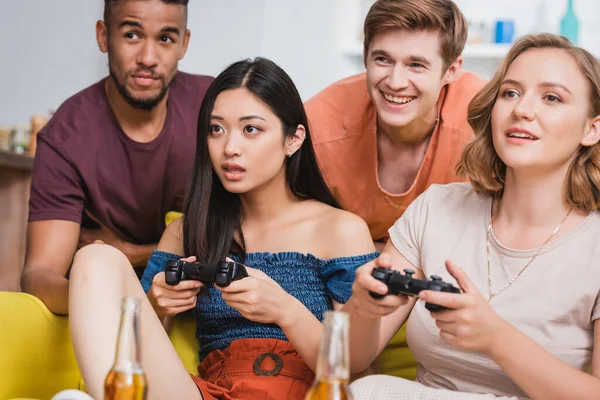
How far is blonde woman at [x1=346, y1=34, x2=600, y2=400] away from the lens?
56.6 inches

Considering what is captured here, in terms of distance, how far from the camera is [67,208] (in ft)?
7.70

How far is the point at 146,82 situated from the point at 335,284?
0.99 metres

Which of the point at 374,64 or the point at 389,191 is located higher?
the point at 374,64

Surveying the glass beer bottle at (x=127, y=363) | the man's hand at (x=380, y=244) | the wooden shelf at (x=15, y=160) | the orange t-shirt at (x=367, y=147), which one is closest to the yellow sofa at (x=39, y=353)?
the man's hand at (x=380, y=244)

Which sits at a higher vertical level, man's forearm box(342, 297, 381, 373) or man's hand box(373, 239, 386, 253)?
man's forearm box(342, 297, 381, 373)

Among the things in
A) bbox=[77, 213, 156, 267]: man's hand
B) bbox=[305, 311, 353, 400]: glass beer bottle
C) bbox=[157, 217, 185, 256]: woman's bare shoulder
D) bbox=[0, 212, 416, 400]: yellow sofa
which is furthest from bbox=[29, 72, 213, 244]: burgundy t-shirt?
bbox=[305, 311, 353, 400]: glass beer bottle

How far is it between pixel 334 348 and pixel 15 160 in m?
2.87

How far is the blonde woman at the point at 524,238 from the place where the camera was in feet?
4.72

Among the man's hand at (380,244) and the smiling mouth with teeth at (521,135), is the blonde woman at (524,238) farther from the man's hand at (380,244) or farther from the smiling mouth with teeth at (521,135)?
the man's hand at (380,244)

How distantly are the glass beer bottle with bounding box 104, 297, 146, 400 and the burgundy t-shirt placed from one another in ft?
4.67

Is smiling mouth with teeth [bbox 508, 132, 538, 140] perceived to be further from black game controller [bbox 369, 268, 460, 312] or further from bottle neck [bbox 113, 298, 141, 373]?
bottle neck [bbox 113, 298, 141, 373]

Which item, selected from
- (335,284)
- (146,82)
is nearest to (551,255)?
(335,284)

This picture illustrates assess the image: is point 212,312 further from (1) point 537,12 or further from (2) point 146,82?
(1) point 537,12

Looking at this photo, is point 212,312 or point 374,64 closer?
point 212,312
